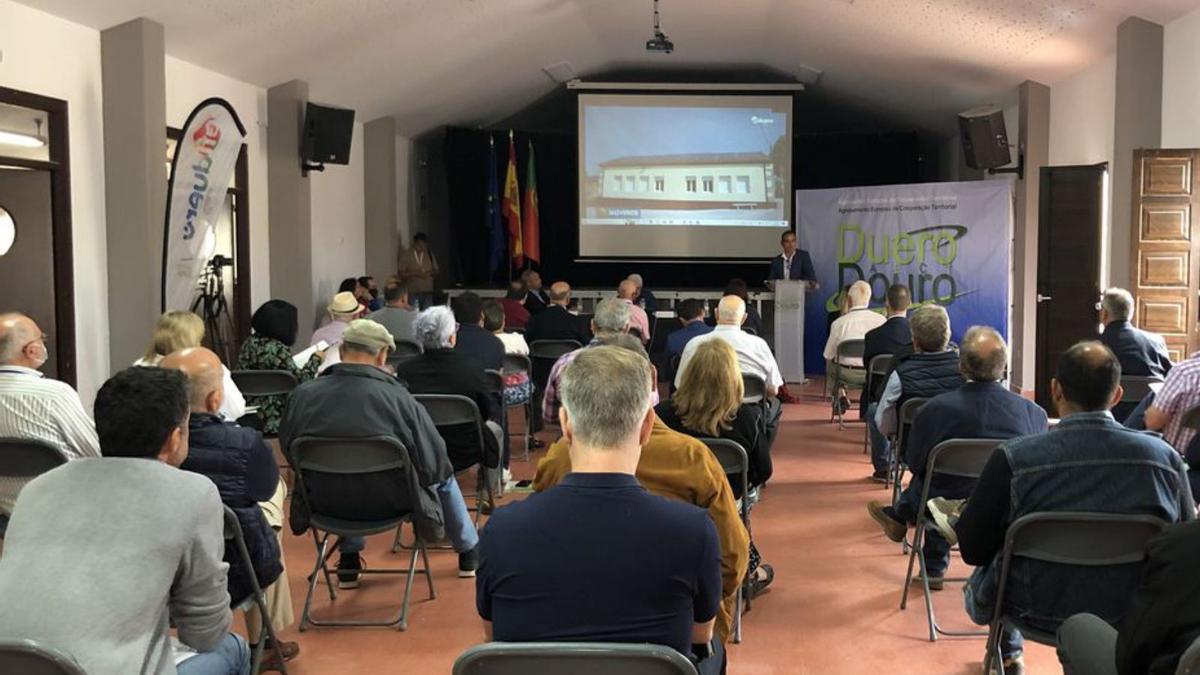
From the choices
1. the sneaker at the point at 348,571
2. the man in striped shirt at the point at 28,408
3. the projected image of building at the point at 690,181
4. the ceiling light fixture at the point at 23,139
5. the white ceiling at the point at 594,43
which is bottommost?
the sneaker at the point at 348,571

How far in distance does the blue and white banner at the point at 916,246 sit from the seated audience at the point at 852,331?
251cm

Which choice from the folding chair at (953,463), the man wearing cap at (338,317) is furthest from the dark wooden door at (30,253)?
the folding chair at (953,463)

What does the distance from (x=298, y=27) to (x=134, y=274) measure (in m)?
2.48

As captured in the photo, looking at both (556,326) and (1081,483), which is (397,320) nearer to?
(556,326)

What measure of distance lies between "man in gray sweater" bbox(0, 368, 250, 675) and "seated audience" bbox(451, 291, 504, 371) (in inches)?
147

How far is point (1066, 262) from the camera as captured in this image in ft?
28.6

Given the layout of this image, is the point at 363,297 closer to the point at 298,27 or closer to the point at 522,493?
the point at 298,27

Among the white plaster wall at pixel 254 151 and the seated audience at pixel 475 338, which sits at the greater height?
the white plaster wall at pixel 254 151

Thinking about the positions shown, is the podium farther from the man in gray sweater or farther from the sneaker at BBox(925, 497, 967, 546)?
the man in gray sweater

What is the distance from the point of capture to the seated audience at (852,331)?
7.83 metres

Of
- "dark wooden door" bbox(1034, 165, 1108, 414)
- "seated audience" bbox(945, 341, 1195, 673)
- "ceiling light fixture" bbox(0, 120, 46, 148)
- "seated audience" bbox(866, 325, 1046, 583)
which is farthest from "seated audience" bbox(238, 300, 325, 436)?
"dark wooden door" bbox(1034, 165, 1108, 414)

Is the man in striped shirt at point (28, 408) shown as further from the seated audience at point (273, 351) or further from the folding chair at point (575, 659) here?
the folding chair at point (575, 659)

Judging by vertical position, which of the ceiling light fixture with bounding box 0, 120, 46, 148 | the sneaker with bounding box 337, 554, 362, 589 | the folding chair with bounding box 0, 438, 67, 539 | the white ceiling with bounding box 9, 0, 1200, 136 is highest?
the white ceiling with bounding box 9, 0, 1200, 136

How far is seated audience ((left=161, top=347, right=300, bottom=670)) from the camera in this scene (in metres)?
3.00
